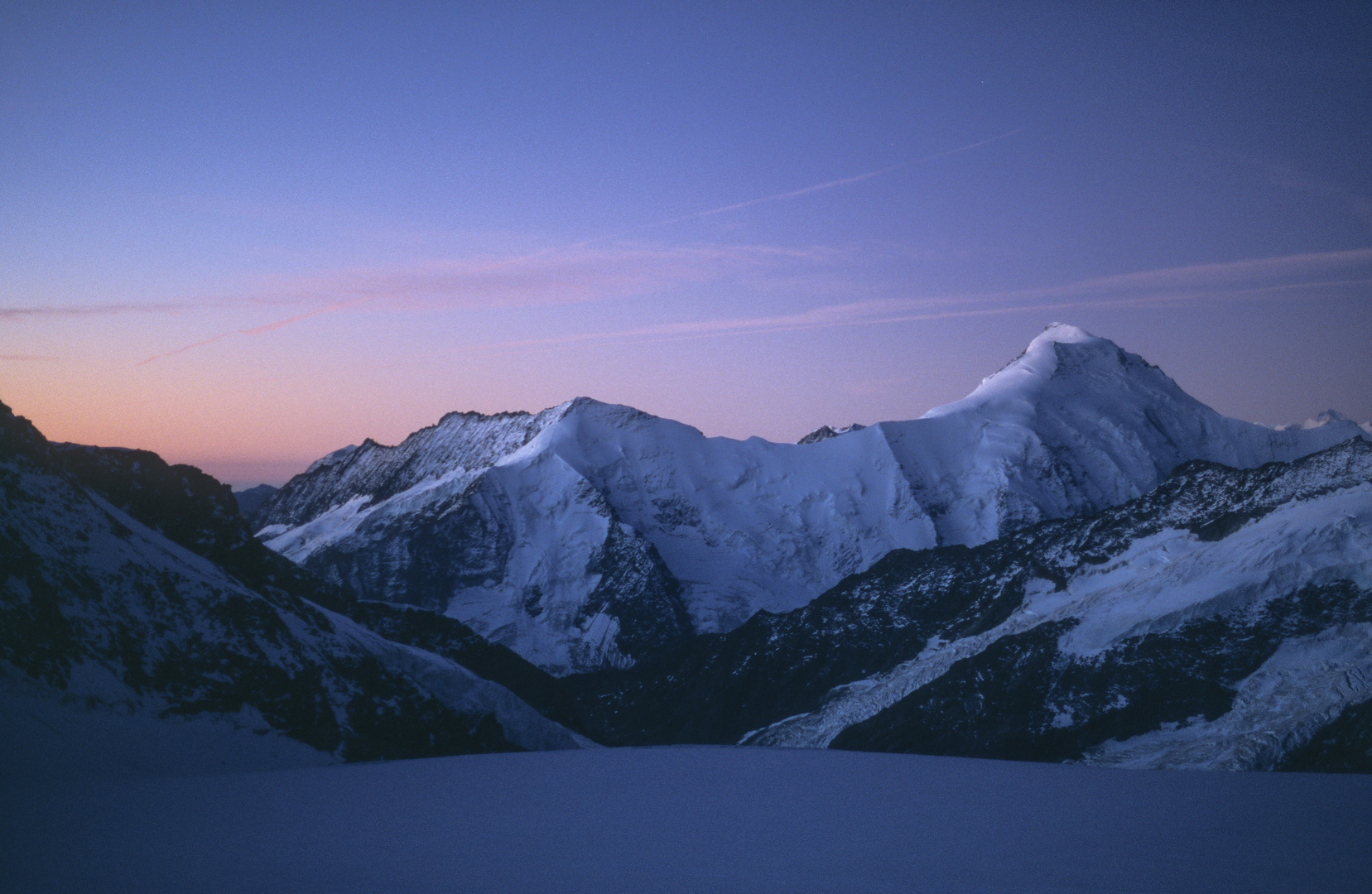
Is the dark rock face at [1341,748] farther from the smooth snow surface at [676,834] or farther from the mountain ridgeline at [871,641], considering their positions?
the smooth snow surface at [676,834]

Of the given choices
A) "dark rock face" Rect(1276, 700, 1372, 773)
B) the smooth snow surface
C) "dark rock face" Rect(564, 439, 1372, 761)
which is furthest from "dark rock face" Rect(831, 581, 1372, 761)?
the smooth snow surface

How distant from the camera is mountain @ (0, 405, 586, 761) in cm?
5847

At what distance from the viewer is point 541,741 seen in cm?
9194

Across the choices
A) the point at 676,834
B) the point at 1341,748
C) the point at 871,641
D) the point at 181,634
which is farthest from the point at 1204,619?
the point at 181,634

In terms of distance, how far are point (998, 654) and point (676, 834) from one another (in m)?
83.6

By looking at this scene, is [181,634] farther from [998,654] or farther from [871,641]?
[871,641]

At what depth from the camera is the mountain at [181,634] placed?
192 ft

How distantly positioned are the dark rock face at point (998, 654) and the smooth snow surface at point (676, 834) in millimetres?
36746

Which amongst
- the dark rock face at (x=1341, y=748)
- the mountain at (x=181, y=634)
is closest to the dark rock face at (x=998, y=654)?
the dark rock face at (x=1341, y=748)

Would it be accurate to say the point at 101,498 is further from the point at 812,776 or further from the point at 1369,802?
the point at 1369,802

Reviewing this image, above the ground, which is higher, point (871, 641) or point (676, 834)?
point (676, 834)

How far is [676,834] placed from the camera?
42.0m

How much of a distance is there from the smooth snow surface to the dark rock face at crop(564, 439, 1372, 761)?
36746 mm

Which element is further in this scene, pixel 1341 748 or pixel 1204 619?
pixel 1204 619
